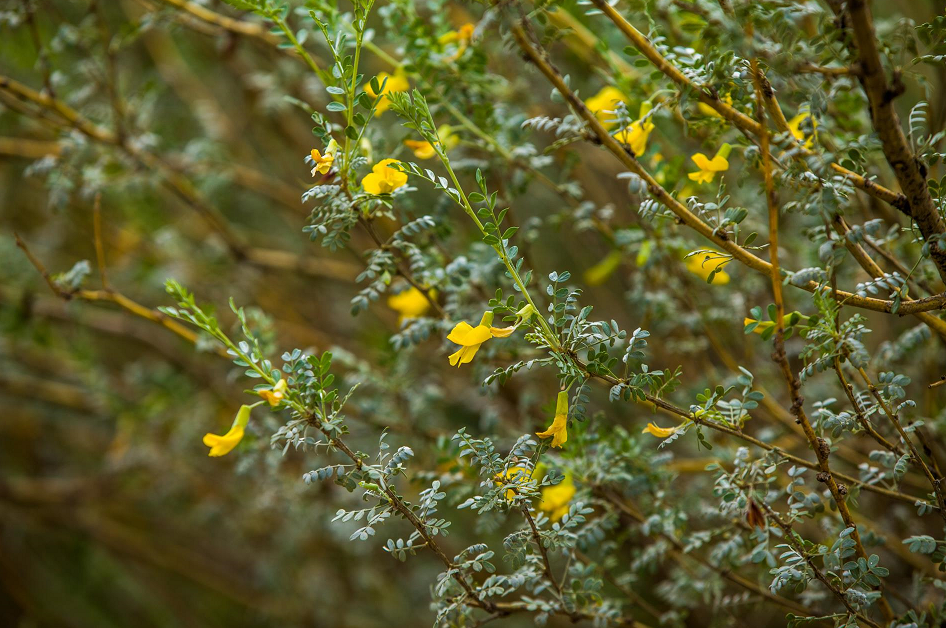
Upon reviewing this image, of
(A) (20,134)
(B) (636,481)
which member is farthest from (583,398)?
(A) (20,134)

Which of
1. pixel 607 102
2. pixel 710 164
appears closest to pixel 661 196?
pixel 710 164

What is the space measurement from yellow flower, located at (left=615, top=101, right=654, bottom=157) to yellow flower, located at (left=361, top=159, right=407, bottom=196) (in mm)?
216

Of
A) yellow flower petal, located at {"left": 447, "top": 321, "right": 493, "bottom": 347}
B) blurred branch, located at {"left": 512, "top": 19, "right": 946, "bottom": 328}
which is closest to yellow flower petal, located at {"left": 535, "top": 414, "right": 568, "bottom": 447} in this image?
yellow flower petal, located at {"left": 447, "top": 321, "right": 493, "bottom": 347}

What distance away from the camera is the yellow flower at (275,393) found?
22.8 inches

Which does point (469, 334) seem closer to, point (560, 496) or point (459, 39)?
point (560, 496)

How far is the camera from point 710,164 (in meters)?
0.65

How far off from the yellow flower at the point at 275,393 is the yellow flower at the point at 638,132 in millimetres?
391

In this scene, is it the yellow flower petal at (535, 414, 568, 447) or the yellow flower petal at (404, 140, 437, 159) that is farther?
the yellow flower petal at (404, 140, 437, 159)

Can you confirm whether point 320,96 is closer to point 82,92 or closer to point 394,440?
point 82,92

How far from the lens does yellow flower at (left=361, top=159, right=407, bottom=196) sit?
0.62 metres

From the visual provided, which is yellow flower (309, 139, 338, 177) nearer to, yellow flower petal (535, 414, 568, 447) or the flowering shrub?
the flowering shrub

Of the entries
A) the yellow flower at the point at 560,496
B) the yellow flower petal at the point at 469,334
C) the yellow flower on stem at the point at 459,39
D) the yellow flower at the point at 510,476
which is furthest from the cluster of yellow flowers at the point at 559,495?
the yellow flower on stem at the point at 459,39

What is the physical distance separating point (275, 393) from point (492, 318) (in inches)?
7.9

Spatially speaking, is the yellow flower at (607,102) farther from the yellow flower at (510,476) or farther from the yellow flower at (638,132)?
the yellow flower at (510,476)
